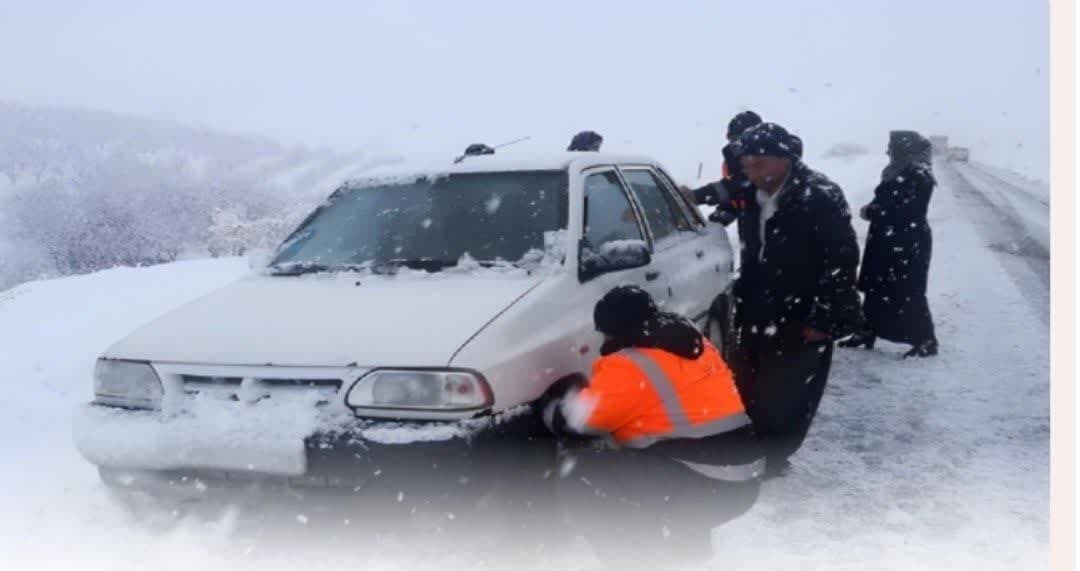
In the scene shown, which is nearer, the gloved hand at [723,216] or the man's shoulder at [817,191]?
the man's shoulder at [817,191]

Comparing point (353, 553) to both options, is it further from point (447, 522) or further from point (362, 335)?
point (362, 335)

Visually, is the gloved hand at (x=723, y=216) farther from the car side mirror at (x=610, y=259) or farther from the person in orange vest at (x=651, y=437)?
the person in orange vest at (x=651, y=437)

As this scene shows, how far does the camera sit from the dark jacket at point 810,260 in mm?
3936

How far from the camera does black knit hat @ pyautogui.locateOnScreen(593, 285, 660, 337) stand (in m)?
2.93

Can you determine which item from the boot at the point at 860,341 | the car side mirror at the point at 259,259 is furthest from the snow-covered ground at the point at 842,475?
the car side mirror at the point at 259,259

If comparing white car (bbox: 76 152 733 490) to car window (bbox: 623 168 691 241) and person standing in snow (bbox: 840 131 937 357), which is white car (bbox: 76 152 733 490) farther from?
person standing in snow (bbox: 840 131 937 357)

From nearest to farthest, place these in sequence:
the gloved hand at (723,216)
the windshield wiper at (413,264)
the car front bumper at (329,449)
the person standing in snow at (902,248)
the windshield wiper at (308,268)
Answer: the car front bumper at (329,449) < the windshield wiper at (413,264) < the windshield wiper at (308,268) < the gloved hand at (723,216) < the person standing in snow at (902,248)

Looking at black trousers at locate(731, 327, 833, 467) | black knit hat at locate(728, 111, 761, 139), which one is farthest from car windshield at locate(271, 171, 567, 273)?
black knit hat at locate(728, 111, 761, 139)

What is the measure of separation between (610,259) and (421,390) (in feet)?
3.45

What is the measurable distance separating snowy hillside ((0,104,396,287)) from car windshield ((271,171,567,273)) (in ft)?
1.72

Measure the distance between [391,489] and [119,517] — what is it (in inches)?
55.3

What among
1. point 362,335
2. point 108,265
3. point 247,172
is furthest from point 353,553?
point 247,172

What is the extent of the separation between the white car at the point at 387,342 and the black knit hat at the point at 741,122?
2442 mm

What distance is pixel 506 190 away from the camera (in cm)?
398
